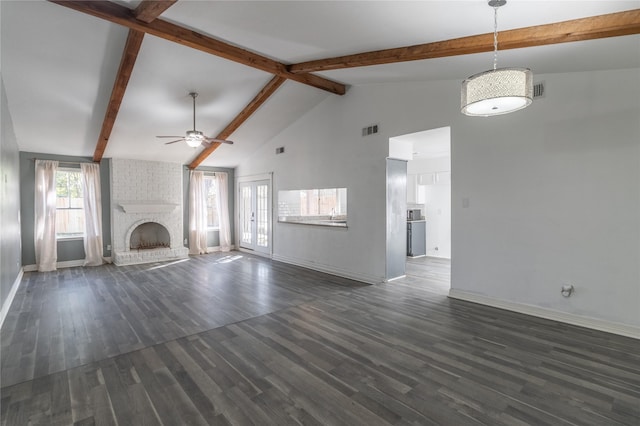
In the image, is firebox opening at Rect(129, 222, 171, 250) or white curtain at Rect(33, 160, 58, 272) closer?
white curtain at Rect(33, 160, 58, 272)

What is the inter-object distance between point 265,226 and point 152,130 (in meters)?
3.44

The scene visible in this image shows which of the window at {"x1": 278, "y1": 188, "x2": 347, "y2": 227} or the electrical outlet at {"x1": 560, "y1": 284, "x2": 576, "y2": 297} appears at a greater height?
the window at {"x1": 278, "y1": 188, "x2": 347, "y2": 227}

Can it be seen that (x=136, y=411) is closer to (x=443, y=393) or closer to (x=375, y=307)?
(x=443, y=393)

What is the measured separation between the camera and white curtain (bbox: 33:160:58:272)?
263 inches

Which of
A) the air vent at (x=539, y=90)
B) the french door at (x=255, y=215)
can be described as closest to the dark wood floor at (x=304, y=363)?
the air vent at (x=539, y=90)

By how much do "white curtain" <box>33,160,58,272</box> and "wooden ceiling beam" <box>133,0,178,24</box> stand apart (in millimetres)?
5267

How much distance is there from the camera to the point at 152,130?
649 centimetres

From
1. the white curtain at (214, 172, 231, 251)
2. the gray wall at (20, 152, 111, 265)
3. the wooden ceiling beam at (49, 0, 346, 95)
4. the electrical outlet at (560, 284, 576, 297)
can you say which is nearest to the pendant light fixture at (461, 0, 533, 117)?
the electrical outlet at (560, 284, 576, 297)

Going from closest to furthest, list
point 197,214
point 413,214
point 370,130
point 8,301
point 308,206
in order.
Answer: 1. point 8,301
2. point 370,130
3. point 308,206
4. point 413,214
5. point 197,214

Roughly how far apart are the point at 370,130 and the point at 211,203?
5.82 m

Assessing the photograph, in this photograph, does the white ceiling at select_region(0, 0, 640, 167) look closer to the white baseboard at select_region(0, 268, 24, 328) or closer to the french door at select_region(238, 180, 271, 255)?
the french door at select_region(238, 180, 271, 255)

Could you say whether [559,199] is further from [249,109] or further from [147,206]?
[147,206]

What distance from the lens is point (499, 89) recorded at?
2188mm

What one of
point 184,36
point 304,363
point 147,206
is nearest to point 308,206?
point 147,206
